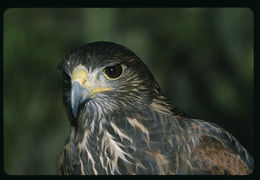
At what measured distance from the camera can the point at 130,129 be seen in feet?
5.20

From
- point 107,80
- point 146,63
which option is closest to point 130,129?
point 107,80

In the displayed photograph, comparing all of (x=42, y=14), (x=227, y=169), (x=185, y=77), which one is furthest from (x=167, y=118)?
(x=42, y=14)

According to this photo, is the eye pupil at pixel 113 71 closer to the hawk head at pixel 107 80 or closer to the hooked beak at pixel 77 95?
the hawk head at pixel 107 80

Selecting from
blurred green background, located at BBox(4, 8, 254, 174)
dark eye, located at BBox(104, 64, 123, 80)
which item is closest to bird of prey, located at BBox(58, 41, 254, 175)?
dark eye, located at BBox(104, 64, 123, 80)

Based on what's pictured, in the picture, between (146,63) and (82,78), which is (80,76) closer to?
(82,78)

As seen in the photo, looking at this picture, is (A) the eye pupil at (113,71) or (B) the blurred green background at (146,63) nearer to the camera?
(A) the eye pupil at (113,71)

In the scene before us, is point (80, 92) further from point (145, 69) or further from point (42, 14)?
point (42, 14)

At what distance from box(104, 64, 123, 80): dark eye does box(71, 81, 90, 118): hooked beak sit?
0.14m

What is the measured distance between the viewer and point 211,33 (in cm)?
271

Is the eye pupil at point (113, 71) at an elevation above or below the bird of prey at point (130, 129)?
above

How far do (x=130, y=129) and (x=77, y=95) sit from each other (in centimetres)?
31

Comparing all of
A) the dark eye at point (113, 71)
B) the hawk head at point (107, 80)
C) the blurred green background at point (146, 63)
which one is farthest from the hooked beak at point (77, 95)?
the blurred green background at point (146, 63)

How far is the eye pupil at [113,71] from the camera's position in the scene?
1.58 metres

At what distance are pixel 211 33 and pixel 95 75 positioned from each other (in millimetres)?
1485
